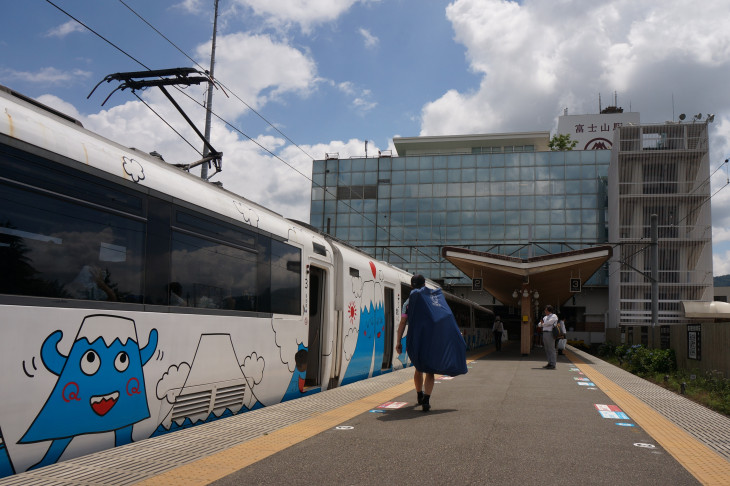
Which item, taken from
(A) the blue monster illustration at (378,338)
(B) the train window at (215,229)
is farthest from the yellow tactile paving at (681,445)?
(A) the blue monster illustration at (378,338)

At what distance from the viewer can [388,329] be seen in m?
14.1

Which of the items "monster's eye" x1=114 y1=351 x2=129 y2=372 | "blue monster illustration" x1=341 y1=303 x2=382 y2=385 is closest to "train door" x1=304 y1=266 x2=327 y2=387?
"blue monster illustration" x1=341 y1=303 x2=382 y2=385

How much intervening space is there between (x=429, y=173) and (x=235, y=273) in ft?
154

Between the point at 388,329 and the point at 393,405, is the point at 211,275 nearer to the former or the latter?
the point at 393,405

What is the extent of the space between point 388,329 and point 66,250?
1000 cm

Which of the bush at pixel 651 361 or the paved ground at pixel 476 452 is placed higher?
the paved ground at pixel 476 452

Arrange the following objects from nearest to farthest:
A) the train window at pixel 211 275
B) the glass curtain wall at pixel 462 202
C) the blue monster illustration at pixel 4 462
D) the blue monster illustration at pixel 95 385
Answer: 1. the blue monster illustration at pixel 4 462
2. the blue monster illustration at pixel 95 385
3. the train window at pixel 211 275
4. the glass curtain wall at pixel 462 202

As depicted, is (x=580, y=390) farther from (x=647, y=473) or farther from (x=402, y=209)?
(x=402, y=209)

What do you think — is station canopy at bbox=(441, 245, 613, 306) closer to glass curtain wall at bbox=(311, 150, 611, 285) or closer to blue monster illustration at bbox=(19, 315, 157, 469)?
blue monster illustration at bbox=(19, 315, 157, 469)

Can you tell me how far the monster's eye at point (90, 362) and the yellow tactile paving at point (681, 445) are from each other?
433cm

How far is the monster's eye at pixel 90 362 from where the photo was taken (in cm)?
466

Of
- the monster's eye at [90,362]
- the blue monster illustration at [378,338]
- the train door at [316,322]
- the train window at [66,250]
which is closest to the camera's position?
the train window at [66,250]

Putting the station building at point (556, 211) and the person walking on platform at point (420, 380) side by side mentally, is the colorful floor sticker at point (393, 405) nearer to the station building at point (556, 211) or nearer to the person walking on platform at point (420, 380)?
the person walking on platform at point (420, 380)

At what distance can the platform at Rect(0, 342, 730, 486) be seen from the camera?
4.37 metres
